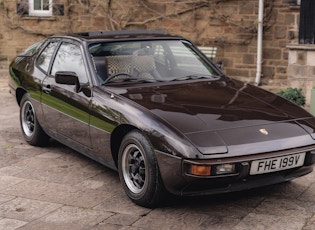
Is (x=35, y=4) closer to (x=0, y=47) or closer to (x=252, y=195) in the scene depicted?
(x=0, y=47)

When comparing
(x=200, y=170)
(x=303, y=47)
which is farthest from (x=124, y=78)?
(x=303, y=47)

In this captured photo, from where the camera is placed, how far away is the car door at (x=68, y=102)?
19.0 feet

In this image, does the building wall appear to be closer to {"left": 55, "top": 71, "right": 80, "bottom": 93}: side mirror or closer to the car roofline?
the car roofline

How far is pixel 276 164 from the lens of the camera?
15.3ft

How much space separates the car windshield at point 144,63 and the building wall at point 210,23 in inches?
234

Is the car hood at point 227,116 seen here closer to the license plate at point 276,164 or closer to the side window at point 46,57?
the license plate at point 276,164

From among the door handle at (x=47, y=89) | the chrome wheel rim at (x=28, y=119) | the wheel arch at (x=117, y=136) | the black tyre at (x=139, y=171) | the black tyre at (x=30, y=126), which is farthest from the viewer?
the chrome wheel rim at (x=28, y=119)

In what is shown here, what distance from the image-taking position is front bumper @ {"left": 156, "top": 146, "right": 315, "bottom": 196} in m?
4.48

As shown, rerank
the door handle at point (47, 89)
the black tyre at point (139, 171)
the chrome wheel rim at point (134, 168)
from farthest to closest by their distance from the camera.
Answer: the door handle at point (47, 89) → the chrome wheel rim at point (134, 168) → the black tyre at point (139, 171)

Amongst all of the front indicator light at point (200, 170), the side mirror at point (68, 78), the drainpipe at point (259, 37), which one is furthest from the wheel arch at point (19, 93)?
the drainpipe at point (259, 37)

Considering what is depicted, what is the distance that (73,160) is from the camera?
6.61m

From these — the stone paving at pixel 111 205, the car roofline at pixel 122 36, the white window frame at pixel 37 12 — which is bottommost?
the stone paving at pixel 111 205

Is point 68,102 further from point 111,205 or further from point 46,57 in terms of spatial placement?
point 111,205

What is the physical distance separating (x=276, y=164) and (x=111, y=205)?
57.7 inches
